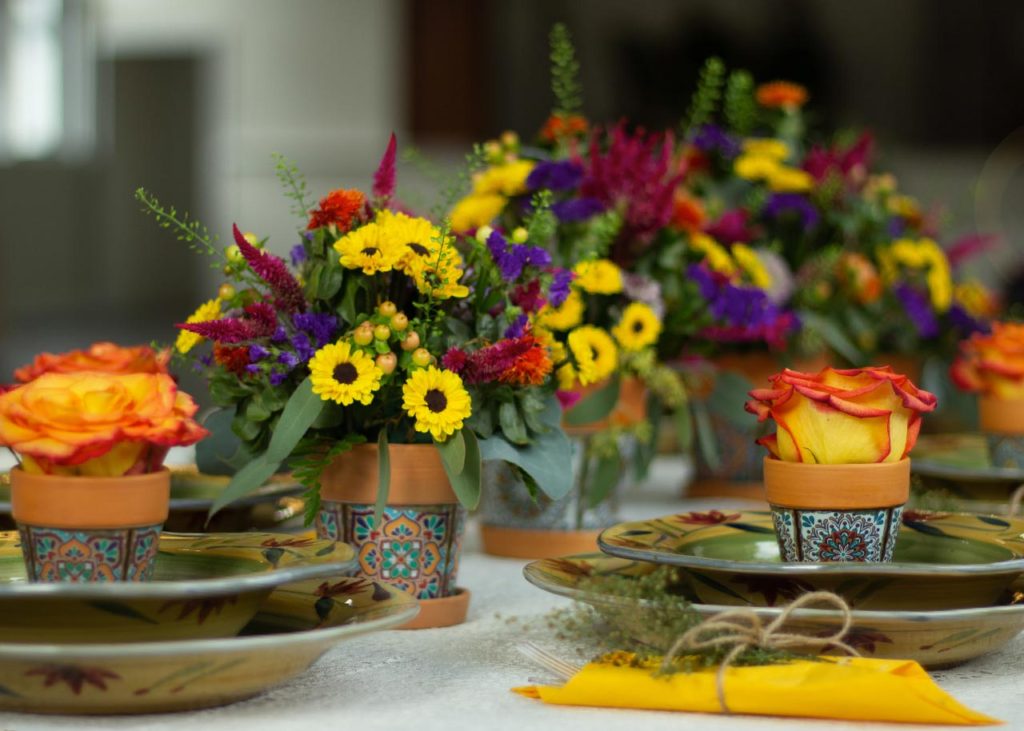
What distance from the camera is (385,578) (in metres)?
0.99

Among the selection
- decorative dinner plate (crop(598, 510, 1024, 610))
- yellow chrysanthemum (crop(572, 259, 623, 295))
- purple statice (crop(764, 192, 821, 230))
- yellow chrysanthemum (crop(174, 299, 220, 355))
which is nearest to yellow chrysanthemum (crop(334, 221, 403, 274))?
yellow chrysanthemum (crop(174, 299, 220, 355))

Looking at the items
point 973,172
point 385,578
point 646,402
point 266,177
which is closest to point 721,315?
point 646,402

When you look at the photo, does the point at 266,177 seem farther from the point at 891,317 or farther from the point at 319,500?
the point at 319,500

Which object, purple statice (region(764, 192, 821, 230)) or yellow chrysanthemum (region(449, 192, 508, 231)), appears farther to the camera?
purple statice (region(764, 192, 821, 230))

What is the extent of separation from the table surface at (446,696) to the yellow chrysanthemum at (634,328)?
0.35m

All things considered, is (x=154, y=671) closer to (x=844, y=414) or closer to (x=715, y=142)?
(x=844, y=414)

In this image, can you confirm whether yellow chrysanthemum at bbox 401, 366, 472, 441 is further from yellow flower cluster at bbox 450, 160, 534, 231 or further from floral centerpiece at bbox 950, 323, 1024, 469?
floral centerpiece at bbox 950, 323, 1024, 469

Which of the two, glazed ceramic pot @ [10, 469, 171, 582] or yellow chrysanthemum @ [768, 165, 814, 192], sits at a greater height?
yellow chrysanthemum @ [768, 165, 814, 192]

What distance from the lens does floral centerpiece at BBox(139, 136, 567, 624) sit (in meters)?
0.94

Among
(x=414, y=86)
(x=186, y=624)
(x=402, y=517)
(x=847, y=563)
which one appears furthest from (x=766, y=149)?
(x=414, y=86)

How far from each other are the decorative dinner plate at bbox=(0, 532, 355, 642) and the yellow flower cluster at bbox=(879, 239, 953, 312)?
1.03m

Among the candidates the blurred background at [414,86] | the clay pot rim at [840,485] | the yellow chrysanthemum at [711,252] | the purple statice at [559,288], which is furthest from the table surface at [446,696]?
the blurred background at [414,86]

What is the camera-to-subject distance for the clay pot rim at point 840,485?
2.83 ft

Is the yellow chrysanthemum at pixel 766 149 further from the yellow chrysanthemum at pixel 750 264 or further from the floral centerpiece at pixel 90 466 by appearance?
the floral centerpiece at pixel 90 466
